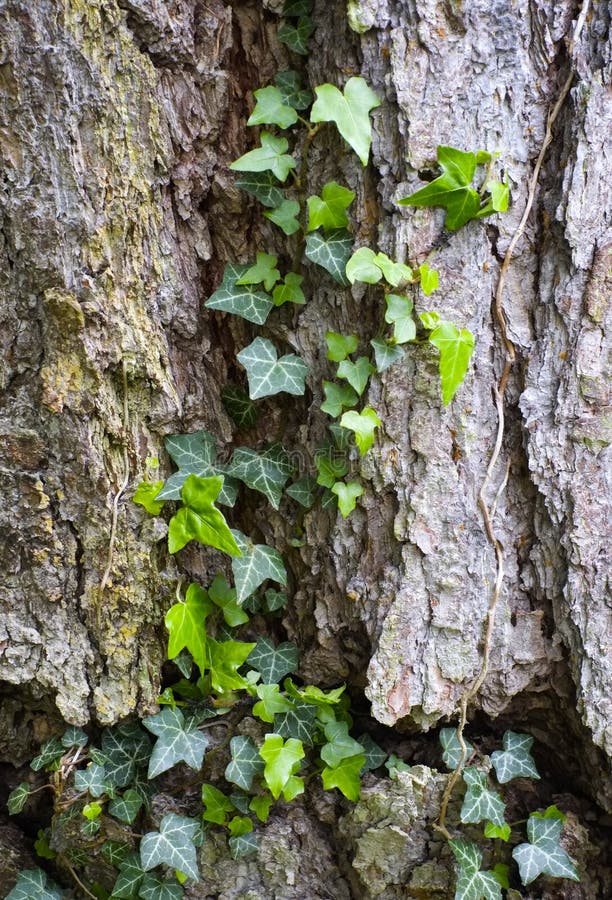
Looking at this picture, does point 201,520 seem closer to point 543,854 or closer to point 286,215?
point 286,215

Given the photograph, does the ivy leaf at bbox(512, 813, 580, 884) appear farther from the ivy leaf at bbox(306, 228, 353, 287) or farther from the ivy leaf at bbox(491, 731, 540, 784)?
the ivy leaf at bbox(306, 228, 353, 287)

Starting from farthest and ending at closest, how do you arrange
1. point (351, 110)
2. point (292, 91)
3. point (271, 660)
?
1. point (271, 660)
2. point (292, 91)
3. point (351, 110)

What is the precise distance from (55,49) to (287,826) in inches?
66.2

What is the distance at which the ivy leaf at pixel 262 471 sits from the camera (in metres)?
1.53

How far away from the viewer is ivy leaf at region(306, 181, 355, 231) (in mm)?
1396

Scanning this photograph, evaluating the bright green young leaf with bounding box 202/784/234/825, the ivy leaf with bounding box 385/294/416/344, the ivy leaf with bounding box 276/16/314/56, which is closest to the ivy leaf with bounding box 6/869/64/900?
the bright green young leaf with bounding box 202/784/234/825

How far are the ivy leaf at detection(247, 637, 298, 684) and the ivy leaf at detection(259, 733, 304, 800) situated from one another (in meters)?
0.14

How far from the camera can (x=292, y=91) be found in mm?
1446

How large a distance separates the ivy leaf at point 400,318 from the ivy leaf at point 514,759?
93cm

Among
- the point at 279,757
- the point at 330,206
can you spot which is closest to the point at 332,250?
the point at 330,206

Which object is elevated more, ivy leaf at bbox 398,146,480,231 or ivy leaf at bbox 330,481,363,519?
ivy leaf at bbox 398,146,480,231

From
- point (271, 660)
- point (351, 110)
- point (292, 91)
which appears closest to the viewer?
point (351, 110)

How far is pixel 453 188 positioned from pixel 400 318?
10.6 inches

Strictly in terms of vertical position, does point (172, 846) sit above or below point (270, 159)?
below
